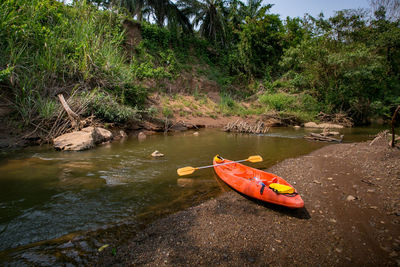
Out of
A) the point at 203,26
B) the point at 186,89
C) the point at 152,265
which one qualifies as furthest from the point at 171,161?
the point at 203,26

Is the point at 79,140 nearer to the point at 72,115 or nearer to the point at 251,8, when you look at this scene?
the point at 72,115

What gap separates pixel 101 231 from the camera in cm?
265

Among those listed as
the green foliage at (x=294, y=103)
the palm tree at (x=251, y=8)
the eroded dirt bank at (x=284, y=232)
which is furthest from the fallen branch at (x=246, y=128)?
the palm tree at (x=251, y=8)

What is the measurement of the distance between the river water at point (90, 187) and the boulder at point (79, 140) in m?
0.35

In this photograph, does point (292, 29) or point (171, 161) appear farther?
point (292, 29)

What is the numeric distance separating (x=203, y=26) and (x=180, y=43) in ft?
14.6

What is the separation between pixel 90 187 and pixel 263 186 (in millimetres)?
3262

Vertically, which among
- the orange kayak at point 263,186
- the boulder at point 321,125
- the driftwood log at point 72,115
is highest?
the driftwood log at point 72,115

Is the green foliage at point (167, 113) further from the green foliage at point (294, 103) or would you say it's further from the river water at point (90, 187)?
the green foliage at point (294, 103)

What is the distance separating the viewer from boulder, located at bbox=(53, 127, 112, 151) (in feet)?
22.4

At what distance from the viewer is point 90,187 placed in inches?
158

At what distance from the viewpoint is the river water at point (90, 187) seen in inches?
112

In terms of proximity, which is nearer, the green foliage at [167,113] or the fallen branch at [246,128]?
the fallen branch at [246,128]

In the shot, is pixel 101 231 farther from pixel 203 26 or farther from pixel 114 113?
pixel 203 26
